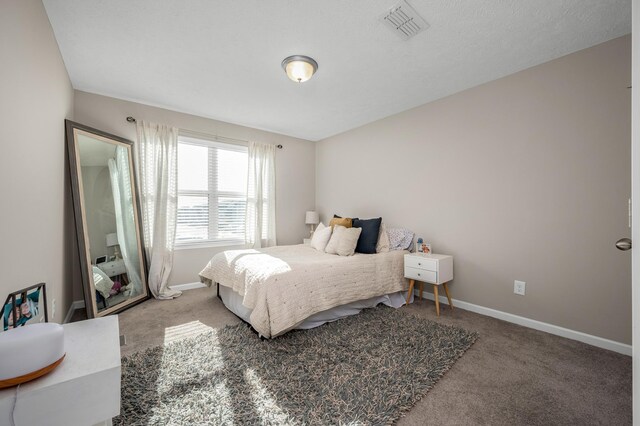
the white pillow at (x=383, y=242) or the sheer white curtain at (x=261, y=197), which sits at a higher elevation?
the sheer white curtain at (x=261, y=197)

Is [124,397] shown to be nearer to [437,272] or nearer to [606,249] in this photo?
[437,272]

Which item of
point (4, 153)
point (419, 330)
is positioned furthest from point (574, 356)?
point (4, 153)

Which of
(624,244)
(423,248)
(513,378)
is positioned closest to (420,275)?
(423,248)

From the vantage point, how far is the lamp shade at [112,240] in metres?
2.92

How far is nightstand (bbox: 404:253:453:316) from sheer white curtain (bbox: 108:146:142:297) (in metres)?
3.19

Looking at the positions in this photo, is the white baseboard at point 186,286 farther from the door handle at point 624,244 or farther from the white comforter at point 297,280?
the door handle at point 624,244

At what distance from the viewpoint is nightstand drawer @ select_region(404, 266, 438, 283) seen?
2.78 metres

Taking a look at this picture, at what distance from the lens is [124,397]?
1532 millimetres

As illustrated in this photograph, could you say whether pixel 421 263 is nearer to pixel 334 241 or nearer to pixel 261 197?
pixel 334 241

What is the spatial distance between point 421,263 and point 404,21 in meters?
2.21

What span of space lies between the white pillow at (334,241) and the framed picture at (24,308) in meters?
2.46

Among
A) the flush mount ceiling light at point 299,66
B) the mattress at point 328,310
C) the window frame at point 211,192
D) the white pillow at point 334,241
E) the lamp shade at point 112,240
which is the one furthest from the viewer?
the window frame at point 211,192

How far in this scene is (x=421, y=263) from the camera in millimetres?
2902

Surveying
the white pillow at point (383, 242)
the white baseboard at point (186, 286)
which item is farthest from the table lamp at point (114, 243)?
the white pillow at point (383, 242)
